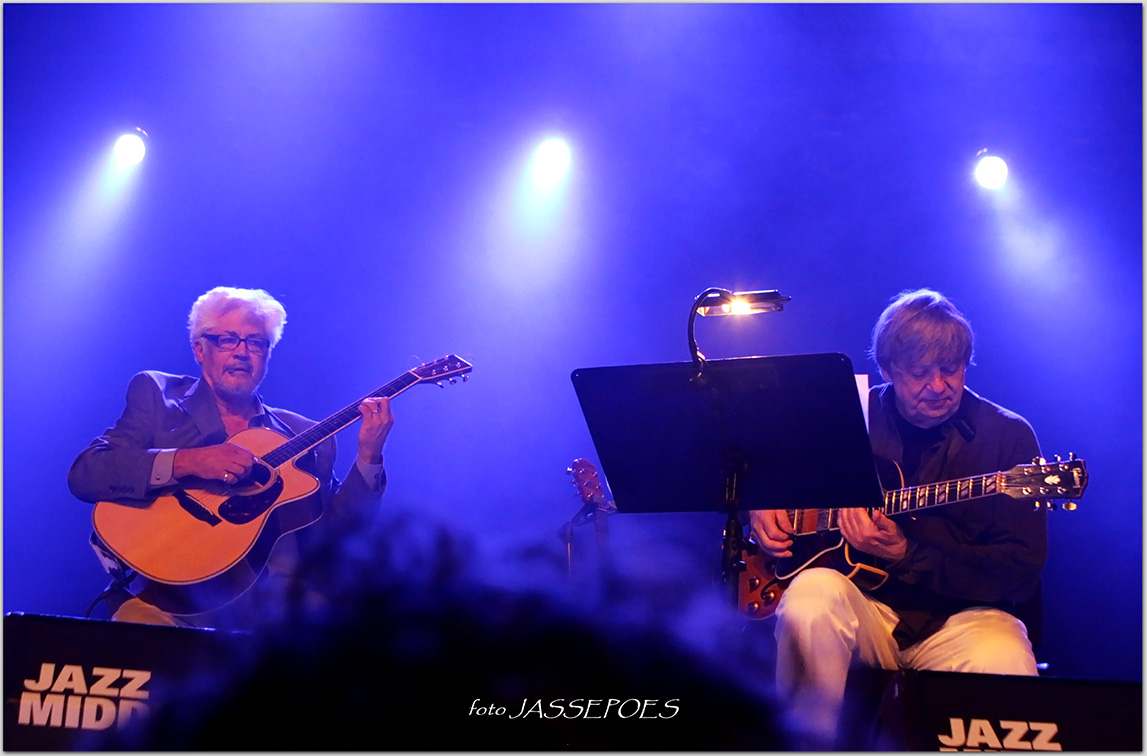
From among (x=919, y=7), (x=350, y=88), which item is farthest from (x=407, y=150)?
(x=919, y=7)

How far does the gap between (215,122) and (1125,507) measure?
502 centimetres

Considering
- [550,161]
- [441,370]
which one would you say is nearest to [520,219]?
[550,161]

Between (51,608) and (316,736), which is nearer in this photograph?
(316,736)

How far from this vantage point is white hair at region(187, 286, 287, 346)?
4.20 metres

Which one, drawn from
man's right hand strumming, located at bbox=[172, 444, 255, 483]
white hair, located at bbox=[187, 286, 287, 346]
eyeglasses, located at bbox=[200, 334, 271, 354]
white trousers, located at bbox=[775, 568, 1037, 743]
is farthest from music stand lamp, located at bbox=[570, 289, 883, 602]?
white hair, located at bbox=[187, 286, 287, 346]

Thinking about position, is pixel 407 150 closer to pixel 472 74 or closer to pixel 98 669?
pixel 472 74

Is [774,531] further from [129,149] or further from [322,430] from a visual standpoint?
[129,149]

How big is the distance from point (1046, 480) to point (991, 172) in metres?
2.34

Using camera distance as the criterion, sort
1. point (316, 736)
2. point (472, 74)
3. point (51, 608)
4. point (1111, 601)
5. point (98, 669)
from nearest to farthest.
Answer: point (316, 736), point (98, 669), point (1111, 601), point (51, 608), point (472, 74)

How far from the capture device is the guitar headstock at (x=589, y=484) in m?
4.20

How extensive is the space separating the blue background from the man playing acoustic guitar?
2.05 feet

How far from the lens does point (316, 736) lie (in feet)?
7.23

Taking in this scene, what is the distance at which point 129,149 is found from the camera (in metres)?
5.07

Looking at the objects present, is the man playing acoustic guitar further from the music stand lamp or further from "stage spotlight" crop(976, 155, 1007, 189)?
"stage spotlight" crop(976, 155, 1007, 189)
